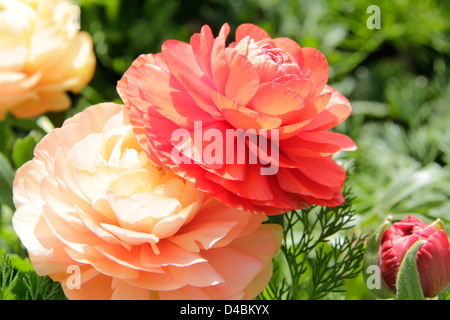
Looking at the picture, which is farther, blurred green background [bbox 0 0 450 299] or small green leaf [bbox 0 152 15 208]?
blurred green background [bbox 0 0 450 299]

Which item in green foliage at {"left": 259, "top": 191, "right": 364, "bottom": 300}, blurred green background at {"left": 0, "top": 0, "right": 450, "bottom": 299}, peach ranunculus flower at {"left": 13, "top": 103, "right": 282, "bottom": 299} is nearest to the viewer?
peach ranunculus flower at {"left": 13, "top": 103, "right": 282, "bottom": 299}

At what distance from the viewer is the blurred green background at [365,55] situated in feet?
2.57

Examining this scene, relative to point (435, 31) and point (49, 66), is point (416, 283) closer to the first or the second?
point (49, 66)

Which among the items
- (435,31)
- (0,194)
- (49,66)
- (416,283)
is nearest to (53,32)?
(49,66)

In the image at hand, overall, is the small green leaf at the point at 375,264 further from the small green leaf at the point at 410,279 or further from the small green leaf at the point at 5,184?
the small green leaf at the point at 5,184

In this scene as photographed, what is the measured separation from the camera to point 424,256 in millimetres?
354

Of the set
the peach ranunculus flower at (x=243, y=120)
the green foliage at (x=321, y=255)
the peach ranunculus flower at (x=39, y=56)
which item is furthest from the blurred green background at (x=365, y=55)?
the peach ranunculus flower at (x=243, y=120)

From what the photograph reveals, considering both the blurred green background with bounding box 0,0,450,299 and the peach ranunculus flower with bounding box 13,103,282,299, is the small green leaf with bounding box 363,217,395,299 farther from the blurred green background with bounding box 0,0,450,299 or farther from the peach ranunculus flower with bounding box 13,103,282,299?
the blurred green background with bounding box 0,0,450,299

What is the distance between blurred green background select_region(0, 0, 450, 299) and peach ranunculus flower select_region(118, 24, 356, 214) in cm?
37

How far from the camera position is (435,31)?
95cm

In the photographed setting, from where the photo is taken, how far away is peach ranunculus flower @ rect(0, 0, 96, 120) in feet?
1.66

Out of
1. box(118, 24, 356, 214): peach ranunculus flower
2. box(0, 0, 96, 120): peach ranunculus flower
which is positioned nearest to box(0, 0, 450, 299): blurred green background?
box(0, 0, 96, 120): peach ranunculus flower

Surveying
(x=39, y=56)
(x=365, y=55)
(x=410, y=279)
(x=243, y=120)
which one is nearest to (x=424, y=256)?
(x=410, y=279)

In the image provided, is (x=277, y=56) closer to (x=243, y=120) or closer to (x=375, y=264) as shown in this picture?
(x=243, y=120)
